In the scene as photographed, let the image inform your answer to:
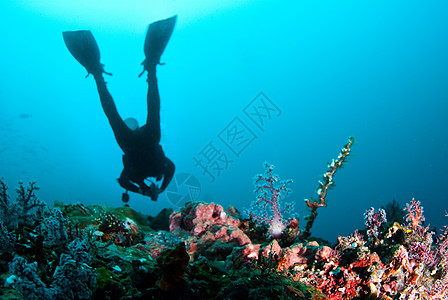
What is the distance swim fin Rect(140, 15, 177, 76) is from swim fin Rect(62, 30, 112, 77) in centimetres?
201

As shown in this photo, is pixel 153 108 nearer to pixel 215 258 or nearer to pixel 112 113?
pixel 112 113

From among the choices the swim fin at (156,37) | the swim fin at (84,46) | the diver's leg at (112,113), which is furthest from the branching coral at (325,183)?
the swim fin at (84,46)

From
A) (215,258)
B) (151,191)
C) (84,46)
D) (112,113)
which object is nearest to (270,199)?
(215,258)

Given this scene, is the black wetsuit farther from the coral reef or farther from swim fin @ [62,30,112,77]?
the coral reef

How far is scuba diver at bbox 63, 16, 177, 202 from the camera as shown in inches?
355

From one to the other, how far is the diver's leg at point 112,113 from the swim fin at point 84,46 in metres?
0.53

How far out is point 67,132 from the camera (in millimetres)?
105938

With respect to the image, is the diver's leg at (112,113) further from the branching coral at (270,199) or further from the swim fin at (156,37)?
the branching coral at (270,199)

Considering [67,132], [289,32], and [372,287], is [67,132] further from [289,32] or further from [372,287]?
[372,287]

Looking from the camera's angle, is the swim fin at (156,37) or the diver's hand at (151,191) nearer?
the swim fin at (156,37)

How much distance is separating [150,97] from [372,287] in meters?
9.07

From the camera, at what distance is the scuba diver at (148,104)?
29.6ft

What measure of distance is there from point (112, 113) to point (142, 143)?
1685 mm

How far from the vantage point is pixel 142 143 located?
31.4 ft
